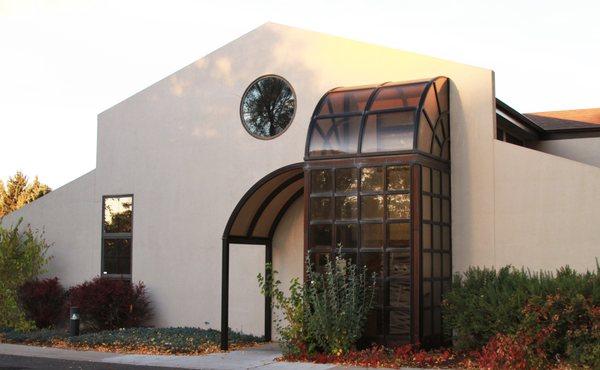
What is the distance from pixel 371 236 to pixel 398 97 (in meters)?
2.71

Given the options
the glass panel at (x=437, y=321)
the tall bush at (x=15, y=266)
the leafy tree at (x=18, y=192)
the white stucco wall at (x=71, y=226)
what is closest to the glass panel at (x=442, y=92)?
the glass panel at (x=437, y=321)

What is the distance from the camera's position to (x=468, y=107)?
15773 mm

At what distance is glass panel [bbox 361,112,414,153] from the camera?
1464 cm

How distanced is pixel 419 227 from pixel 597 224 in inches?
126

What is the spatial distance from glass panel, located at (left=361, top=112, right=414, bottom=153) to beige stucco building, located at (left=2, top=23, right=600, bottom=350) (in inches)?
1.1

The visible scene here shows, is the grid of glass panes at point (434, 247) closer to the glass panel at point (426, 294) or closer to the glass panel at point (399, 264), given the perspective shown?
the glass panel at point (426, 294)

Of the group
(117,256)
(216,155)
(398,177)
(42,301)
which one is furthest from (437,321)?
(42,301)

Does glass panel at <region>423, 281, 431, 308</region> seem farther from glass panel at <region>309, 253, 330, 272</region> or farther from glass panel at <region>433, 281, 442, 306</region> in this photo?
glass panel at <region>309, 253, 330, 272</region>

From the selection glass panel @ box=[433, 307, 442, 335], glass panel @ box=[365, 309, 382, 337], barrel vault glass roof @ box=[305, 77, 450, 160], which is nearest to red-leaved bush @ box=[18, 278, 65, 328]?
barrel vault glass roof @ box=[305, 77, 450, 160]

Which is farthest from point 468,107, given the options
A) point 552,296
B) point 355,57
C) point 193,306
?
point 193,306

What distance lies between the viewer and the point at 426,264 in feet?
47.6

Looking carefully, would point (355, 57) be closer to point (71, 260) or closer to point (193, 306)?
point (193, 306)

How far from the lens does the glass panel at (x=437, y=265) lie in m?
14.9

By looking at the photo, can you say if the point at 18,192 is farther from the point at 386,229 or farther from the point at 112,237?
the point at 386,229
